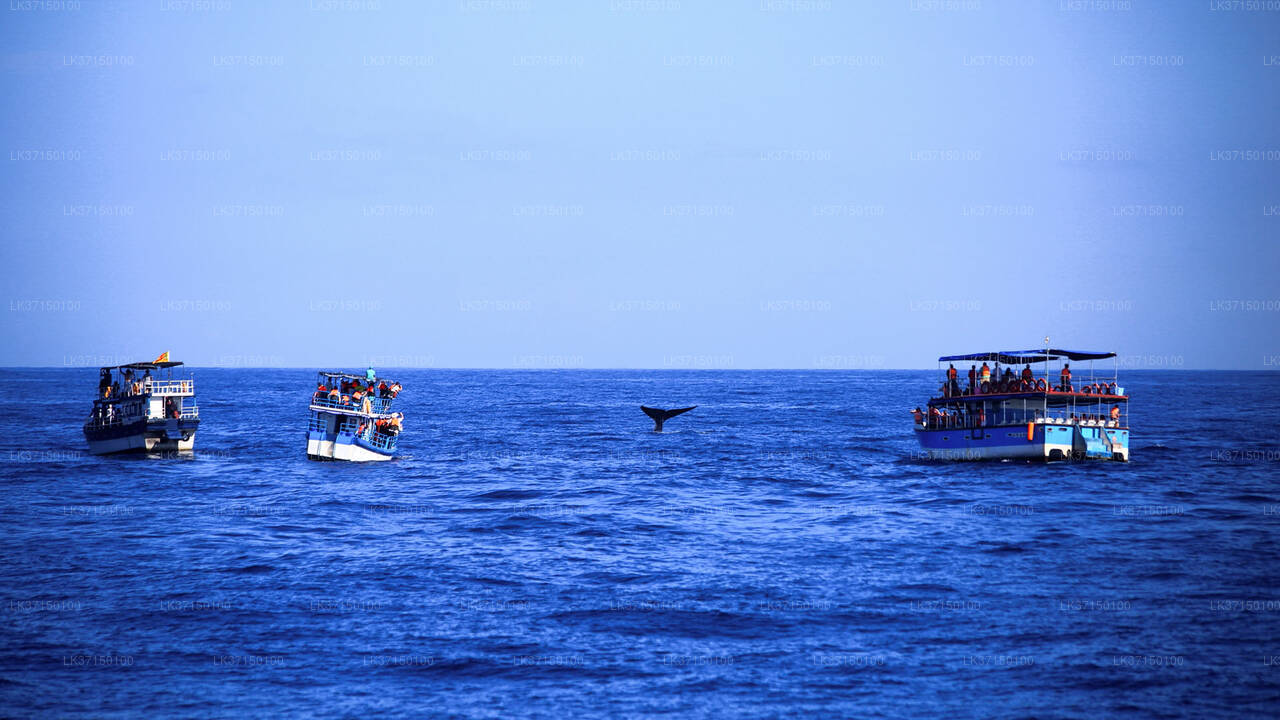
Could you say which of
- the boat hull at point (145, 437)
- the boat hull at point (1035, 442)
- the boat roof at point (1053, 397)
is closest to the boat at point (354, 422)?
the boat hull at point (145, 437)

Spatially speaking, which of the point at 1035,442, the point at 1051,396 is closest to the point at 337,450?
the point at 1035,442

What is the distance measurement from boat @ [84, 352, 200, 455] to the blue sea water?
4582 mm

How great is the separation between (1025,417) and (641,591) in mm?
Result: 38841

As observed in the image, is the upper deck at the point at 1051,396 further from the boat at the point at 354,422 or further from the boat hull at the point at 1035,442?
the boat at the point at 354,422

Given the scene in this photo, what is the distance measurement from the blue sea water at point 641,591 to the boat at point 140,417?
4.58 meters

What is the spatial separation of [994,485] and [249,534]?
40.5 meters

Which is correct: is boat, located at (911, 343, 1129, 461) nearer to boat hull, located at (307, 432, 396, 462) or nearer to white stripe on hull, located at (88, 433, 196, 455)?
boat hull, located at (307, 432, 396, 462)

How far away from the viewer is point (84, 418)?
4717 inches

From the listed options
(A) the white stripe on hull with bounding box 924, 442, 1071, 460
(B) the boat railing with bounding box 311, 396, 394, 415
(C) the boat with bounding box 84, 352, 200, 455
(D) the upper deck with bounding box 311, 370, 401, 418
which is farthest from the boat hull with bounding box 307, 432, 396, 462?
(A) the white stripe on hull with bounding box 924, 442, 1071, 460

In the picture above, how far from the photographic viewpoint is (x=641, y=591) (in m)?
32.3

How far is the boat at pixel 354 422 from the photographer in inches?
2522

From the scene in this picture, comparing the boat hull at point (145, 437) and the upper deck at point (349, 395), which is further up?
the upper deck at point (349, 395)

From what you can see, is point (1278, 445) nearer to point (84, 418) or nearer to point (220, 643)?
point (220, 643)

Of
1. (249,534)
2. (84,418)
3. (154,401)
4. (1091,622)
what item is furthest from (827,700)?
(84,418)
